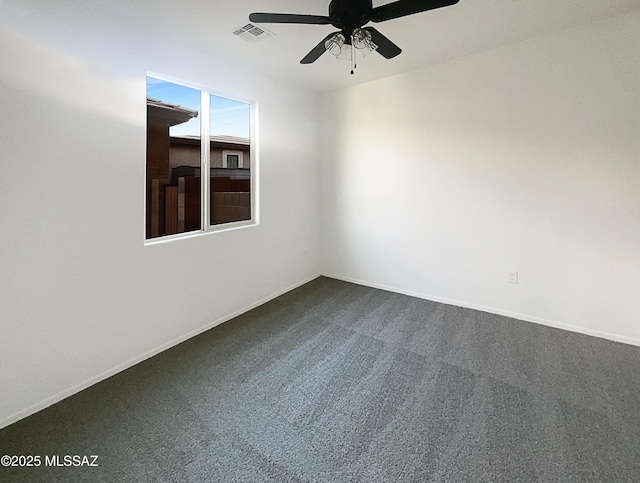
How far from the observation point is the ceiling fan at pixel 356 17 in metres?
1.66

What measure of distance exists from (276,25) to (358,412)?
9.72ft

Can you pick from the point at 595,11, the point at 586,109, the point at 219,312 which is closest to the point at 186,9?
the point at 219,312

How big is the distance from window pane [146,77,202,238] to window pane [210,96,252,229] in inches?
7.6

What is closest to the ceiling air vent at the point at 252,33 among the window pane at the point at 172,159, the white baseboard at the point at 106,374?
the window pane at the point at 172,159

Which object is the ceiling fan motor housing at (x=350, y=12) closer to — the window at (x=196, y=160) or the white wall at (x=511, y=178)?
the window at (x=196, y=160)

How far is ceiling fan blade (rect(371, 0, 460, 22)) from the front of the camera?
1.59 meters

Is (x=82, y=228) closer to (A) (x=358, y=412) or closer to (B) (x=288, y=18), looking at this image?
(B) (x=288, y=18)

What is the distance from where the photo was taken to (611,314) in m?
2.74

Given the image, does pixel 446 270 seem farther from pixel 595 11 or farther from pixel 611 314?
pixel 595 11

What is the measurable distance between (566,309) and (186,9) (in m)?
4.16

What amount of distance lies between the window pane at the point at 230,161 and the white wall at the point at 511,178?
1429 millimetres

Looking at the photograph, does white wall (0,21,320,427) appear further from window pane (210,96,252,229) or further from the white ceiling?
window pane (210,96,252,229)

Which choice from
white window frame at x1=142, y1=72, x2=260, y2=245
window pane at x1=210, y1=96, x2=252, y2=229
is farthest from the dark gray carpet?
window pane at x1=210, y1=96, x2=252, y2=229

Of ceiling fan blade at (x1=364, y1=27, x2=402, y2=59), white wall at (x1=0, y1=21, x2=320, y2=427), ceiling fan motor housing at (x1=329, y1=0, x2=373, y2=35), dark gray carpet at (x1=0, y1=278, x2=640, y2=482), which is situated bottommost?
dark gray carpet at (x1=0, y1=278, x2=640, y2=482)
